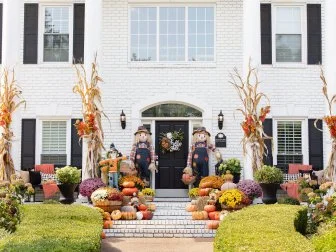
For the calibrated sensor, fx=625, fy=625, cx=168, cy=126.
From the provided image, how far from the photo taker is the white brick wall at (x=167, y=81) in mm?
19688

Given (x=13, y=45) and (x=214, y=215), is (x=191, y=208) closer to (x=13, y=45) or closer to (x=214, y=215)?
(x=214, y=215)

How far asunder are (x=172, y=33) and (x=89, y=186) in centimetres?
644

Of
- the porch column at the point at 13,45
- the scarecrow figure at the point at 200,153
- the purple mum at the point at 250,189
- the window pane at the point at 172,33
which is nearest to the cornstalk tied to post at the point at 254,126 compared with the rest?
the purple mum at the point at 250,189

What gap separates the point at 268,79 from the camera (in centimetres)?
1970

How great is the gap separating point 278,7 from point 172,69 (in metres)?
3.94

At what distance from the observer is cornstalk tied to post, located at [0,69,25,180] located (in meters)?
→ 17.1

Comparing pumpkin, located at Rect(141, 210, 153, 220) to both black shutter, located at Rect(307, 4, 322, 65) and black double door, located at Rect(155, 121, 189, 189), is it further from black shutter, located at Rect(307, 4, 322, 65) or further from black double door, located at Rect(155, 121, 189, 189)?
black shutter, located at Rect(307, 4, 322, 65)

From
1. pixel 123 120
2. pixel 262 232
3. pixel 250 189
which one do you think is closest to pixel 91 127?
pixel 123 120

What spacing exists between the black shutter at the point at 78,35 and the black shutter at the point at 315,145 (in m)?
7.54

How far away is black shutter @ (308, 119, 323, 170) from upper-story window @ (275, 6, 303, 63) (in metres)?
2.16

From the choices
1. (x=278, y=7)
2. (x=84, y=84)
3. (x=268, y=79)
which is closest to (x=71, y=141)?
(x=84, y=84)

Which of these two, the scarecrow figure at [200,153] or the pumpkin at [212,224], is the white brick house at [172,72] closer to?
the scarecrow figure at [200,153]

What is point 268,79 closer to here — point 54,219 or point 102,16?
point 102,16

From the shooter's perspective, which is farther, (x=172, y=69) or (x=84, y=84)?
(x=172, y=69)
